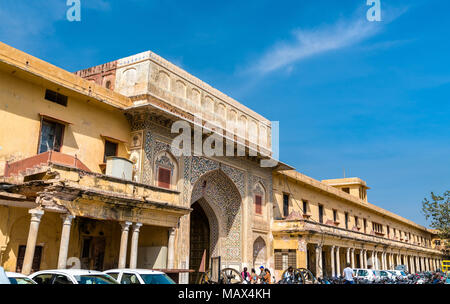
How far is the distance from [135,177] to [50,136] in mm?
3278

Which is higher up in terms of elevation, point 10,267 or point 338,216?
point 338,216

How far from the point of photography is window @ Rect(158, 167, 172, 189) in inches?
653

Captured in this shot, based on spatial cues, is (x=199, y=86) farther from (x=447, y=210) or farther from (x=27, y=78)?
(x=447, y=210)

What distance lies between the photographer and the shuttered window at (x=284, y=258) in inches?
916

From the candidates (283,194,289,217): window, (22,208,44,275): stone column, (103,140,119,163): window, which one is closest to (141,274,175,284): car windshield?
(22,208,44,275): stone column

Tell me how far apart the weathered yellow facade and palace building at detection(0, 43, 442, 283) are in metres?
0.15

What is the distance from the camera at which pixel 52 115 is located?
46.0 feet

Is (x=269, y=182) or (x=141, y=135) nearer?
(x=141, y=135)

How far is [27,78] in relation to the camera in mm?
13391

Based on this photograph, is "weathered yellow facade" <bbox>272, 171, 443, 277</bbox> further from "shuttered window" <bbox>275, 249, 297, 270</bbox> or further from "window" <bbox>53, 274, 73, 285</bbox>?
"window" <bbox>53, 274, 73, 285</bbox>

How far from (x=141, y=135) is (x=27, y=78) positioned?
14.8 feet

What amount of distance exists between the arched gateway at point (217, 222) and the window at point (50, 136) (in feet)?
25.3

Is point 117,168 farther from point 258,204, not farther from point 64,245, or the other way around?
point 258,204
